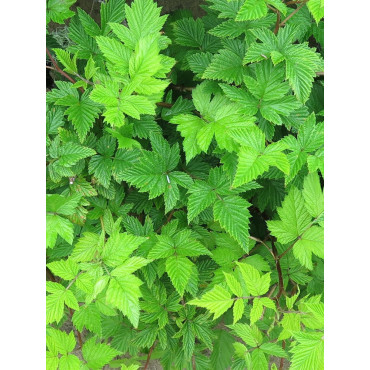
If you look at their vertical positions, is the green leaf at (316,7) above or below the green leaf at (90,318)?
above

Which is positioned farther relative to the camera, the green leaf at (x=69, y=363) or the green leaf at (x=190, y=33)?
the green leaf at (x=190, y=33)

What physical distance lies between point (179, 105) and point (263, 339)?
0.66m

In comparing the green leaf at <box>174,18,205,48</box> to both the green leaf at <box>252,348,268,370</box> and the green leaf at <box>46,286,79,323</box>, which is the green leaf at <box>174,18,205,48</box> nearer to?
the green leaf at <box>46,286,79,323</box>

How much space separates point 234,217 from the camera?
1.03 metres

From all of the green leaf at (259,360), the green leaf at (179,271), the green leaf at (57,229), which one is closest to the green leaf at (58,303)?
the green leaf at (57,229)

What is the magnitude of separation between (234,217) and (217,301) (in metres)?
0.20

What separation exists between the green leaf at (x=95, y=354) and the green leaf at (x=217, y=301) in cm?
29

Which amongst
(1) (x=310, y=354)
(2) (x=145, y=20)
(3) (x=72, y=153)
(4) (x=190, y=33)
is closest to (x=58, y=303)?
(3) (x=72, y=153)

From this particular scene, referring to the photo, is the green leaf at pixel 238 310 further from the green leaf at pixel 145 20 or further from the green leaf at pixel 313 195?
the green leaf at pixel 145 20

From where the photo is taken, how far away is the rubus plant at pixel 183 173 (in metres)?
0.94

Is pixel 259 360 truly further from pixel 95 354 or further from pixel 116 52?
pixel 116 52

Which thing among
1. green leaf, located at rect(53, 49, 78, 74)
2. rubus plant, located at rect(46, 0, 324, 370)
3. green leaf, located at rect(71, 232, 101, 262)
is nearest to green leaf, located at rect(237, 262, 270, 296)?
rubus plant, located at rect(46, 0, 324, 370)

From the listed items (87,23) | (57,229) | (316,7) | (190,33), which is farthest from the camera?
(190,33)

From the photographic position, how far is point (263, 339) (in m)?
1.19
